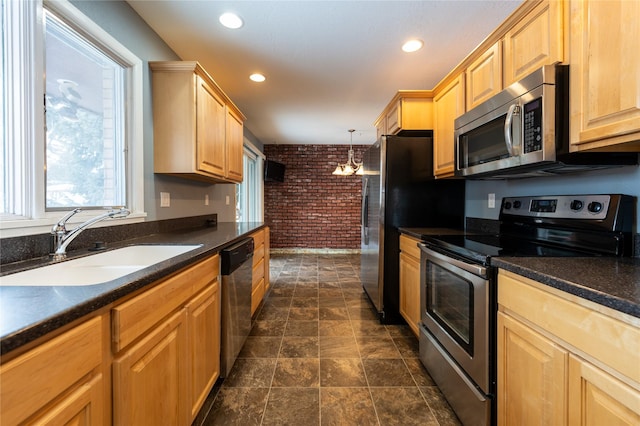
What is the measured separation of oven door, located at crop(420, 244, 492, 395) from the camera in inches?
47.7

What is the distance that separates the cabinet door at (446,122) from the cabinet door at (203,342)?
192cm

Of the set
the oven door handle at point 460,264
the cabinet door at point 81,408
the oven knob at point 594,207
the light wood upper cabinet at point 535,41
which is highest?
the light wood upper cabinet at point 535,41

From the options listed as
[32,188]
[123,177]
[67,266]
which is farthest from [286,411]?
[123,177]

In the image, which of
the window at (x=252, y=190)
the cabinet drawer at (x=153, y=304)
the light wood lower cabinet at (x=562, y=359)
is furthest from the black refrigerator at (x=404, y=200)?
the window at (x=252, y=190)

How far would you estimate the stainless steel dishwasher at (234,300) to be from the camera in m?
1.63

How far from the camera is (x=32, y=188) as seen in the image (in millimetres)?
1174

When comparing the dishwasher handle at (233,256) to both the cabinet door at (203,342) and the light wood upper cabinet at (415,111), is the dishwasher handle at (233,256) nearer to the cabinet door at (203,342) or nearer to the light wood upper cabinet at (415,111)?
the cabinet door at (203,342)

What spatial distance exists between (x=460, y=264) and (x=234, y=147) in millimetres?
2432

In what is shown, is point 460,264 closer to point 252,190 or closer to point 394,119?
point 394,119

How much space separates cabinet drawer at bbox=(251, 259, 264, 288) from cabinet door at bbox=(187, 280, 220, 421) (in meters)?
0.81

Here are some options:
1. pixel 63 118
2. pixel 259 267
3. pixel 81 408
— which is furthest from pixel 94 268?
pixel 259 267

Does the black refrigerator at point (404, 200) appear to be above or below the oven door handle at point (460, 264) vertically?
above

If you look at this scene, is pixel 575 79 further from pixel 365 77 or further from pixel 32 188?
pixel 32 188

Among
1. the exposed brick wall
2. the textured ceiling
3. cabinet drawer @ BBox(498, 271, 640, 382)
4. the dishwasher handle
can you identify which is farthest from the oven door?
the exposed brick wall
